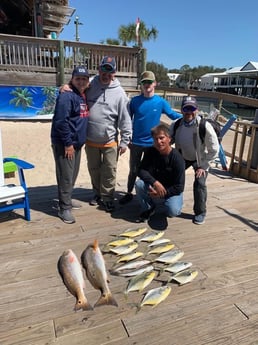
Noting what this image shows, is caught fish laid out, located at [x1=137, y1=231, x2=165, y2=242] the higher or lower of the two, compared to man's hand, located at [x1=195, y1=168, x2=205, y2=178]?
lower

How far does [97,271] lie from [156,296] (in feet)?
1.67

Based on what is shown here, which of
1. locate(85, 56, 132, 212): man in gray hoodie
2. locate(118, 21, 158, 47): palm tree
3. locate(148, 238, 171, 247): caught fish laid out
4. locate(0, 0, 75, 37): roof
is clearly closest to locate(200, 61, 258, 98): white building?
locate(118, 21, 158, 47): palm tree

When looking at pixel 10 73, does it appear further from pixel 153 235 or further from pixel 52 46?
pixel 153 235

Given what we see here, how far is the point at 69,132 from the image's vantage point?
3.03 meters

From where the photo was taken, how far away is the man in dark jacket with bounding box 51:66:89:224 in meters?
2.97

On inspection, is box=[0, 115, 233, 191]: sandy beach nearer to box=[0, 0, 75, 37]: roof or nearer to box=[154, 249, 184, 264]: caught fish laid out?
box=[154, 249, 184, 264]: caught fish laid out

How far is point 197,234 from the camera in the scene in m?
3.17

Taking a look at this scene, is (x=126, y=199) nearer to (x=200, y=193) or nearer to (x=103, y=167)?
(x=103, y=167)

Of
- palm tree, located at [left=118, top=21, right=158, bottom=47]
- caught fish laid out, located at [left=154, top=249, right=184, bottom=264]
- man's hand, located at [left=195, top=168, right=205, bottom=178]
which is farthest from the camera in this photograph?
palm tree, located at [left=118, top=21, right=158, bottom=47]

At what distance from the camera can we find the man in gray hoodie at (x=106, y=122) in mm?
3273

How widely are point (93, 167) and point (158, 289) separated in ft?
6.04

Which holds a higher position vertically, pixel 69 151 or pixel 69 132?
pixel 69 132

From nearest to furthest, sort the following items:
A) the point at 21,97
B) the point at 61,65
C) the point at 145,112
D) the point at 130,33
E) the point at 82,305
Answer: the point at 82,305, the point at 145,112, the point at 61,65, the point at 21,97, the point at 130,33

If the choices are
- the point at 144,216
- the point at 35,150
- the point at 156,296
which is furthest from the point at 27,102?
the point at 156,296
